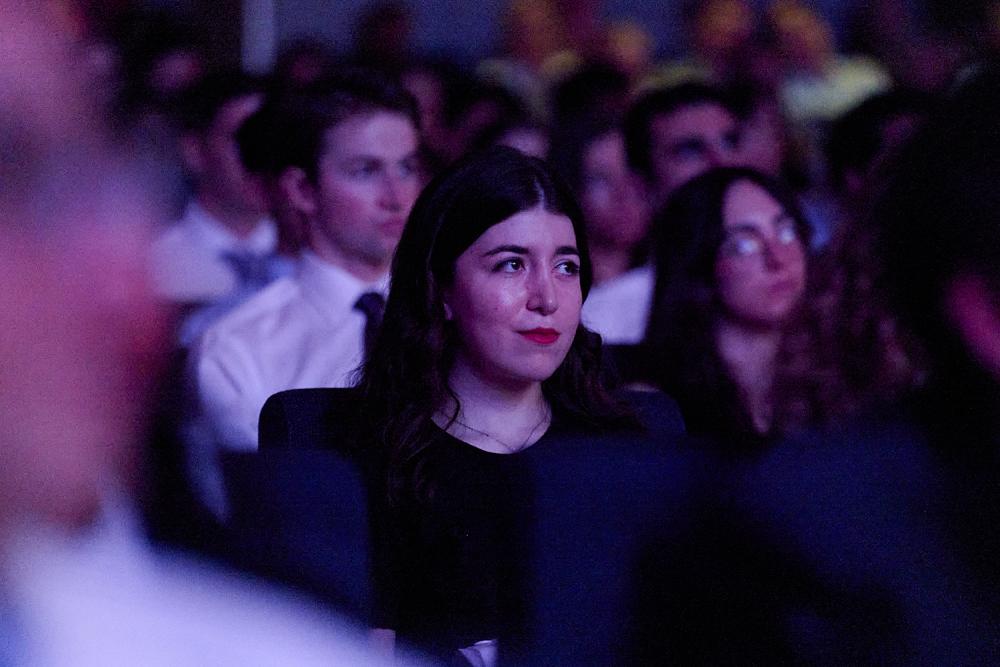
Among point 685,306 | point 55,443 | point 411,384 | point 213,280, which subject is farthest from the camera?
point 213,280

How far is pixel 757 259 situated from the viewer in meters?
3.01

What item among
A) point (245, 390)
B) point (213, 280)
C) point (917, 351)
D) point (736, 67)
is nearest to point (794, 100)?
point (736, 67)

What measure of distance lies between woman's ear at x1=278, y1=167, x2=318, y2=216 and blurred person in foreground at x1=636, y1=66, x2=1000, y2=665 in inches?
76.2

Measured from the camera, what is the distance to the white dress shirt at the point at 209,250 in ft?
12.3

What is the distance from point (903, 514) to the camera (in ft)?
4.31

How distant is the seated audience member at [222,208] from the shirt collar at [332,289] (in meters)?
0.67

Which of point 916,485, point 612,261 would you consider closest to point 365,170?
point 612,261

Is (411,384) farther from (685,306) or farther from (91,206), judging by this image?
(91,206)

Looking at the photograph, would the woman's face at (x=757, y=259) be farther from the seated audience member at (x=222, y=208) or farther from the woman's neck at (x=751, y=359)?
the seated audience member at (x=222, y=208)

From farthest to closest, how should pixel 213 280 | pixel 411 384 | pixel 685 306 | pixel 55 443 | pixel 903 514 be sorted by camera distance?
pixel 213 280 → pixel 685 306 → pixel 411 384 → pixel 903 514 → pixel 55 443

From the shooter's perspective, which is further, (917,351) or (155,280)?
(917,351)

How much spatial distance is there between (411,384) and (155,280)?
1237mm

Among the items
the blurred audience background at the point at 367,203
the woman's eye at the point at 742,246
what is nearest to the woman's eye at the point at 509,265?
the blurred audience background at the point at 367,203

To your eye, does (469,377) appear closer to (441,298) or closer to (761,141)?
(441,298)
